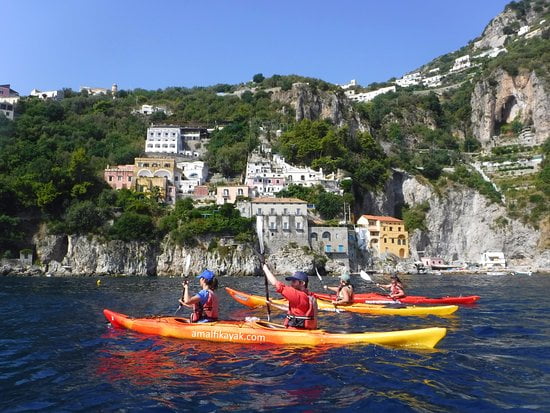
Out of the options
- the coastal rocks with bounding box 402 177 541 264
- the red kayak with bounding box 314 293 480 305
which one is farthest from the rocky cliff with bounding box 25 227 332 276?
the red kayak with bounding box 314 293 480 305

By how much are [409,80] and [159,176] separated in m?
120

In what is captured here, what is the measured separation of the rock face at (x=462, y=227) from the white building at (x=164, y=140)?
33.1 m

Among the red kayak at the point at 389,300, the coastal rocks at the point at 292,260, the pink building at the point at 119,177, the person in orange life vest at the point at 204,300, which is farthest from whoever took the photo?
the pink building at the point at 119,177

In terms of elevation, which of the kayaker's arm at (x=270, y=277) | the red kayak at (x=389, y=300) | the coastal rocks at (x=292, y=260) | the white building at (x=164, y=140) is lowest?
the red kayak at (x=389, y=300)

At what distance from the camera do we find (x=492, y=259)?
210 feet

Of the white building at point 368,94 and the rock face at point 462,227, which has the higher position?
the white building at point 368,94

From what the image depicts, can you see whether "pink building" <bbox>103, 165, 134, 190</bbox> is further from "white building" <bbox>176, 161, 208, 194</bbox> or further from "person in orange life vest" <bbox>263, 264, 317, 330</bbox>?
"person in orange life vest" <bbox>263, 264, 317, 330</bbox>

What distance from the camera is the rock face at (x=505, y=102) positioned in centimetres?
8562

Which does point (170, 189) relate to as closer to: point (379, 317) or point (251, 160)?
point (251, 160)

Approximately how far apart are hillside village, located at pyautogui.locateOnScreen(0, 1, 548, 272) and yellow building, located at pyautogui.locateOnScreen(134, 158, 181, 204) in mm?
135

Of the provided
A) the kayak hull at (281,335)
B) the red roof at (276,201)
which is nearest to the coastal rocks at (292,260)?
the red roof at (276,201)

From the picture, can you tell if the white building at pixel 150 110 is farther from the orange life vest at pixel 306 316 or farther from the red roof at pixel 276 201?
the orange life vest at pixel 306 316

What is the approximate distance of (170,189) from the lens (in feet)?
201

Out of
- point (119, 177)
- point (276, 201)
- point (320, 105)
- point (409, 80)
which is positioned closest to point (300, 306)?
point (276, 201)
